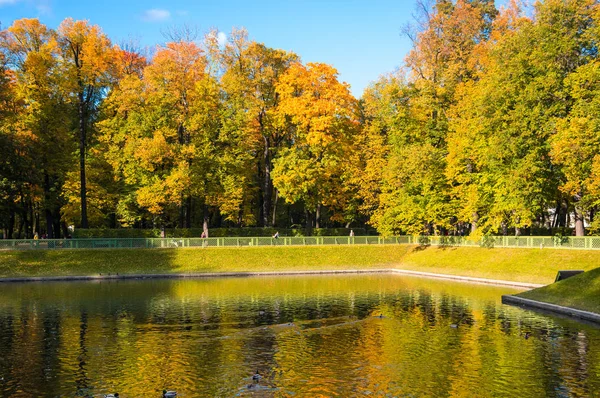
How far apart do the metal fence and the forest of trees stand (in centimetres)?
172

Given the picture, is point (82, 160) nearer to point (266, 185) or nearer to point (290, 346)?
point (266, 185)

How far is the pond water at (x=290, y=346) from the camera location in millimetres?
20531

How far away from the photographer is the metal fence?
51.8 m

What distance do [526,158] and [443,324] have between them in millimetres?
24513

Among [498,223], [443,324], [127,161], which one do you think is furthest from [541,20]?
[127,161]

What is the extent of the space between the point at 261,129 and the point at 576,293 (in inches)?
1822

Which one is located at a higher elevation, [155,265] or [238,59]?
[238,59]

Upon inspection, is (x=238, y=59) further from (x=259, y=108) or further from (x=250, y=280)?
(x=250, y=280)

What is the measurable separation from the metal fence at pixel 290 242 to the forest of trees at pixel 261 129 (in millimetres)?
1719

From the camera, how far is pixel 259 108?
237ft

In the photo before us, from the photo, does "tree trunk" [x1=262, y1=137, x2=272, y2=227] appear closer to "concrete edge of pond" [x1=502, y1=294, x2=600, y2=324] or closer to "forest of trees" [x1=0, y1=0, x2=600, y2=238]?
"forest of trees" [x1=0, y1=0, x2=600, y2=238]

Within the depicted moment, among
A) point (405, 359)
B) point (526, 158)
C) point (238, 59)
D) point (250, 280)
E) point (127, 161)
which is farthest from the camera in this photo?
point (238, 59)

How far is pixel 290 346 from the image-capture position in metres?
26.6

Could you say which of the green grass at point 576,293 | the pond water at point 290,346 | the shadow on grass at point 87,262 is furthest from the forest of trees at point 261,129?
the pond water at point 290,346
